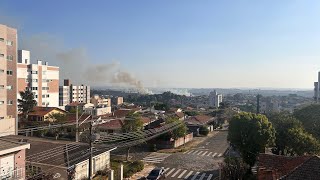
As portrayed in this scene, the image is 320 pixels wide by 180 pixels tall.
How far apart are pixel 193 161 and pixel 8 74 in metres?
15.2

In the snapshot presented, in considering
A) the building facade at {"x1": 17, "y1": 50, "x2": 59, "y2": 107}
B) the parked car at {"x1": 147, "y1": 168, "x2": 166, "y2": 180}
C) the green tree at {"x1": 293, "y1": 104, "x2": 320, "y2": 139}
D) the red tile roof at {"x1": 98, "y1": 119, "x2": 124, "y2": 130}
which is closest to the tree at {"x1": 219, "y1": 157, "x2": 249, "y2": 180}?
the parked car at {"x1": 147, "y1": 168, "x2": 166, "y2": 180}

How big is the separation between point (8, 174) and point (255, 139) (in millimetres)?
13290

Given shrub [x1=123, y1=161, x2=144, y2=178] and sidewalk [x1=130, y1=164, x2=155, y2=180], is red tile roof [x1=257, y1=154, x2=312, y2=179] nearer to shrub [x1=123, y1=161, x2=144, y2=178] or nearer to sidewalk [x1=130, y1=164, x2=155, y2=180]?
sidewalk [x1=130, y1=164, x2=155, y2=180]

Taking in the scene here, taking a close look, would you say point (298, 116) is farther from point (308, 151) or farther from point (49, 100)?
point (49, 100)

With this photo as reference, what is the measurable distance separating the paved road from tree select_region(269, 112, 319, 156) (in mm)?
4365

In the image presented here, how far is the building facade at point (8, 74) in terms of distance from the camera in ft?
77.0

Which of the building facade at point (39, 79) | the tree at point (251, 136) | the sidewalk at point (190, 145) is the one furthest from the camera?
the building facade at point (39, 79)

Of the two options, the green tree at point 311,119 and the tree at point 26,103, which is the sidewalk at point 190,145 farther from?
the tree at point 26,103

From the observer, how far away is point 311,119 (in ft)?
89.0

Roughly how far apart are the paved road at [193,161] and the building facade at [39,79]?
27115mm

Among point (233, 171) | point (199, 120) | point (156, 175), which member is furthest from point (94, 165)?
point (199, 120)

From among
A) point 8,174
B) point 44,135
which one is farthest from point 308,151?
point 44,135

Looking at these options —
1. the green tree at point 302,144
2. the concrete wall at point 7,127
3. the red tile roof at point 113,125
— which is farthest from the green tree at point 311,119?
the concrete wall at point 7,127

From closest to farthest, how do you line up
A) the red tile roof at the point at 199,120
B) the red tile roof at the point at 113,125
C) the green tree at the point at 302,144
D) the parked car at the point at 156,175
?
the parked car at the point at 156,175
the green tree at the point at 302,144
the red tile roof at the point at 113,125
the red tile roof at the point at 199,120
